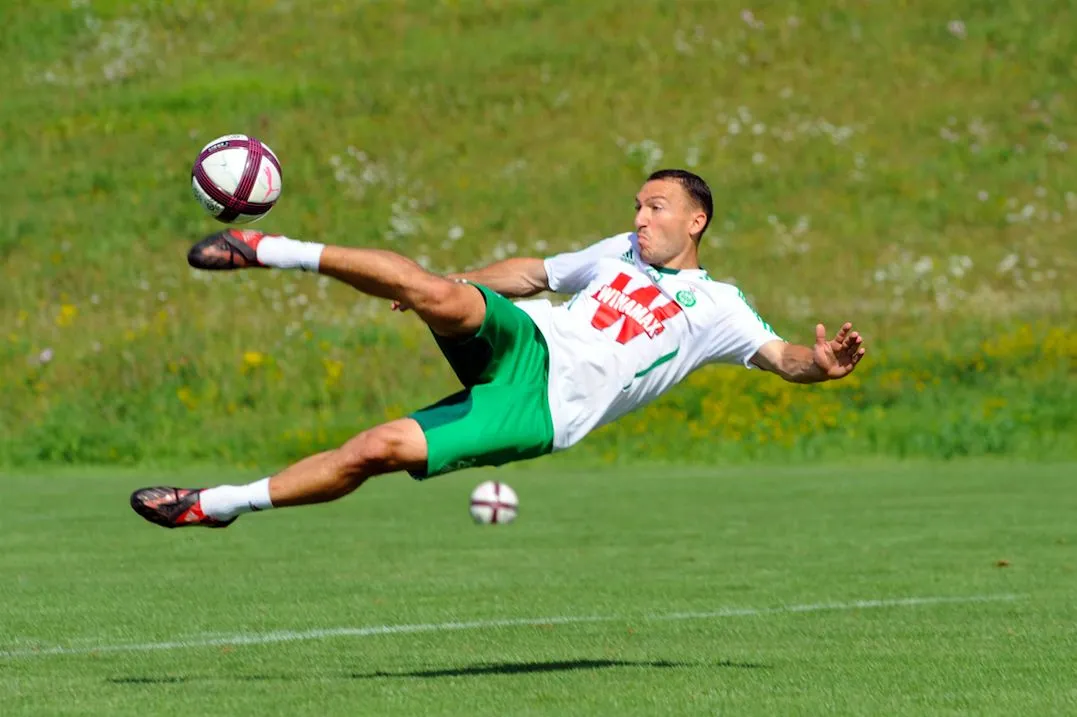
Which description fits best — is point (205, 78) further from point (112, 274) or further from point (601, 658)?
point (601, 658)

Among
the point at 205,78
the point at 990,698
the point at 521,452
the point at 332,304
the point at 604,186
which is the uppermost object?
the point at 205,78

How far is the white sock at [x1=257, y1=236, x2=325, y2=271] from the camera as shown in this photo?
8.72 metres

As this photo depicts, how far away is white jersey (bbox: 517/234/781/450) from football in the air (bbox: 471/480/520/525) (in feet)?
22.8

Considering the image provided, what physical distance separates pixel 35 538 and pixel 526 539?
13.2ft

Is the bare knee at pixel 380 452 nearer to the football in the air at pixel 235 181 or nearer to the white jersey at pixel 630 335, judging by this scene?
the white jersey at pixel 630 335

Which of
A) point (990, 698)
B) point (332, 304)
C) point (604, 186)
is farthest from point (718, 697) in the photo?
point (604, 186)

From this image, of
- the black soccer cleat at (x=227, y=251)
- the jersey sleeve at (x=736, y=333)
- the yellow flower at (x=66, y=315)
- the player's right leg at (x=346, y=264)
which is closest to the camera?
the black soccer cleat at (x=227, y=251)

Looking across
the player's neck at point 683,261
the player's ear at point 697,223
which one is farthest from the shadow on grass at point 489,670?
the player's ear at point 697,223

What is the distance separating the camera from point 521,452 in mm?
9359

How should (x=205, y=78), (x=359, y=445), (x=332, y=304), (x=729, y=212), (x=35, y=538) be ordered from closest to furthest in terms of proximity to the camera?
(x=359, y=445), (x=35, y=538), (x=332, y=304), (x=729, y=212), (x=205, y=78)

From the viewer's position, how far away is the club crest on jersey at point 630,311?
9.70m

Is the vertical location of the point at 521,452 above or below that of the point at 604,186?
below

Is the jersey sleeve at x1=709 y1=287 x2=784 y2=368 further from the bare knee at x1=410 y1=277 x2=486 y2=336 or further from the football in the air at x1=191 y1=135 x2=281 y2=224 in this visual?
the football in the air at x1=191 y1=135 x2=281 y2=224

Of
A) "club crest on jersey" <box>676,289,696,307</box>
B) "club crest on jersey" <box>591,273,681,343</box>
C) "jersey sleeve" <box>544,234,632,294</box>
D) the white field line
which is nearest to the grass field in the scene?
the white field line
